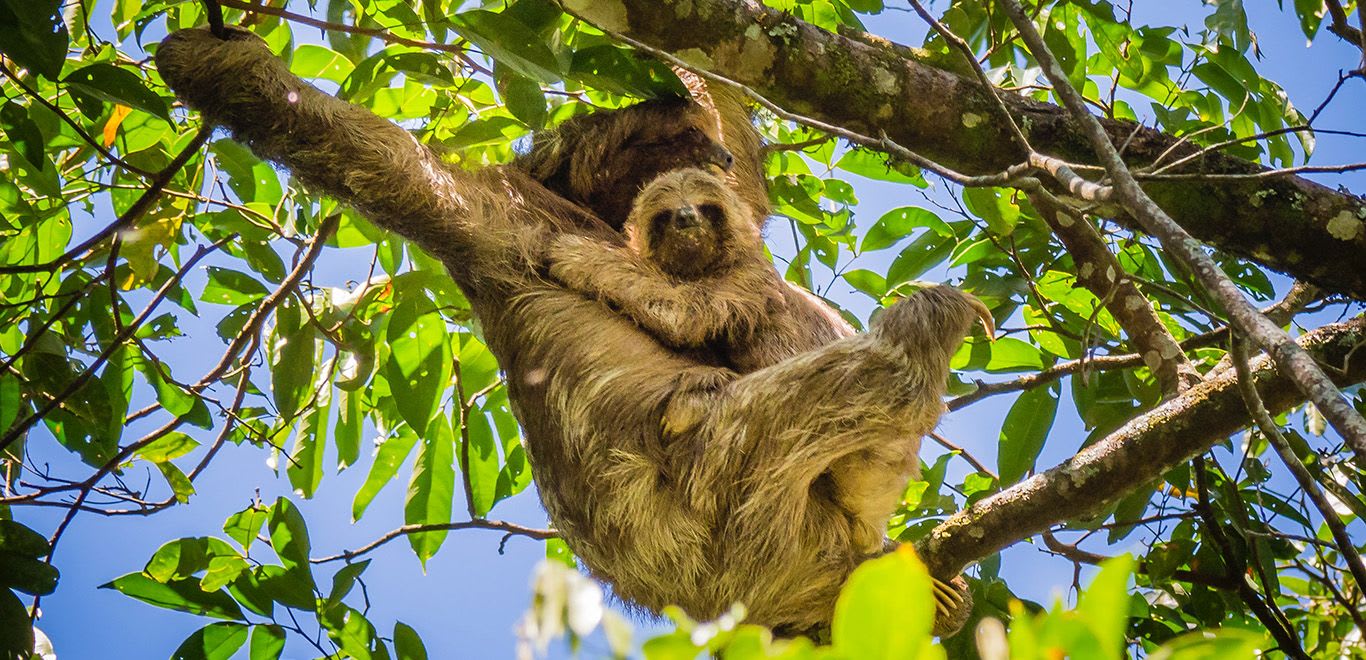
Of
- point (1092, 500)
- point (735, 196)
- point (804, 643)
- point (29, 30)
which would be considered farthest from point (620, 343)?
point (804, 643)

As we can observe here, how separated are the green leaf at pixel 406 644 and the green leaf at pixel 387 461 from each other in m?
1.27

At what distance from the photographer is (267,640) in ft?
14.9

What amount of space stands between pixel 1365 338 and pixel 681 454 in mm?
2723

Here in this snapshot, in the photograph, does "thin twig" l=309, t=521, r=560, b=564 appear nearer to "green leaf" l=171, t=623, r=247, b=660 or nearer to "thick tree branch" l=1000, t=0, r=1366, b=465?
"green leaf" l=171, t=623, r=247, b=660

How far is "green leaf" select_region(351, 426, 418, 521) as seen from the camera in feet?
19.0

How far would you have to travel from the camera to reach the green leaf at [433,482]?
559 cm

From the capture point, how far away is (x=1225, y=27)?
4.95 meters

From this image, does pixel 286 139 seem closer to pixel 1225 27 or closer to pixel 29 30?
pixel 29 30

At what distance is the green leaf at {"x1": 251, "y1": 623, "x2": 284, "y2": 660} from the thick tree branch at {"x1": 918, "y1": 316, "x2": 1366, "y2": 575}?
2.83 m

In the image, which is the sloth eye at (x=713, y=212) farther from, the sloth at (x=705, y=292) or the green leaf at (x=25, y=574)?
the green leaf at (x=25, y=574)

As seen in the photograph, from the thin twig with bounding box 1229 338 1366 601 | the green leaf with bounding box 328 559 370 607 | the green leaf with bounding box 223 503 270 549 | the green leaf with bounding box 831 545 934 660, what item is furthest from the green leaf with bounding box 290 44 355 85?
the green leaf with bounding box 831 545 934 660

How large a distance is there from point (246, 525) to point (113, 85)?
205 centimetres

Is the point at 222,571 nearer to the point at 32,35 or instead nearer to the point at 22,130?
the point at 22,130

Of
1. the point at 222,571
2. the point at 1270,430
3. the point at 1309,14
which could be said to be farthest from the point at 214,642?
the point at 1309,14
